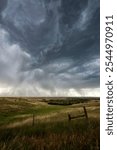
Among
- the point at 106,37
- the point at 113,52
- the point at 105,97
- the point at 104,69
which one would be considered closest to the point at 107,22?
the point at 106,37

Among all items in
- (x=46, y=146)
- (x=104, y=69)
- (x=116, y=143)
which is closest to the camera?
(x=116, y=143)

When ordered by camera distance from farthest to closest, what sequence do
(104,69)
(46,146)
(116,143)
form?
(46,146) < (104,69) < (116,143)

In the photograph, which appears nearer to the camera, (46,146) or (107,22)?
(107,22)

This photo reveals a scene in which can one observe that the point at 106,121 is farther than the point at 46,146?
No

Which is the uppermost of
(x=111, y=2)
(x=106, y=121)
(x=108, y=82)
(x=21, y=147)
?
(x=111, y=2)

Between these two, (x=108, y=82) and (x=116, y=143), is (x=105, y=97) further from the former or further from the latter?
(x=116, y=143)

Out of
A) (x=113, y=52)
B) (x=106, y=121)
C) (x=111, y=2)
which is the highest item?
(x=111, y=2)

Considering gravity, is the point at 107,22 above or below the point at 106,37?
above

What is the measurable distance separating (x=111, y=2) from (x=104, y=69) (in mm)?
1280

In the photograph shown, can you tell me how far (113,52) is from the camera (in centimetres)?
460

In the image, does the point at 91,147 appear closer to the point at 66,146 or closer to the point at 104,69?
the point at 66,146

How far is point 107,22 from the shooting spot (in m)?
4.66

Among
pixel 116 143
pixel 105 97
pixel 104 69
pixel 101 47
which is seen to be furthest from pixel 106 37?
pixel 116 143

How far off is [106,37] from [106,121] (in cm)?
159
